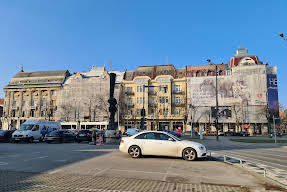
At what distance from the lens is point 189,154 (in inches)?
376

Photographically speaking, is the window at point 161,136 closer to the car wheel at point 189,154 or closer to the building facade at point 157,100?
the car wheel at point 189,154

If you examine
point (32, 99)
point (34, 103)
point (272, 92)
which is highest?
point (272, 92)

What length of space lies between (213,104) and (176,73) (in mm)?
13963

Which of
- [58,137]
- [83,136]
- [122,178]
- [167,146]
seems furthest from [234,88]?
[122,178]

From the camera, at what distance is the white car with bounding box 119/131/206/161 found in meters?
9.57

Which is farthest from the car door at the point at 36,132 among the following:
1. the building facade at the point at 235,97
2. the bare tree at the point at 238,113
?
the bare tree at the point at 238,113

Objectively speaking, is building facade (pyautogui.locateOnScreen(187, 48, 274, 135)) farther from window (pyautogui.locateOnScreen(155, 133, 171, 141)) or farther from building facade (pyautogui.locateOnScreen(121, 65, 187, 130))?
window (pyautogui.locateOnScreen(155, 133, 171, 141))

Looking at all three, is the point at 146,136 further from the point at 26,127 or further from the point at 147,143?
the point at 26,127

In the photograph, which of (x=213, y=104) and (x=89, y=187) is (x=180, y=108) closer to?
(x=213, y=104)

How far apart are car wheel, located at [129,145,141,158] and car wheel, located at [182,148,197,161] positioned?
2.15m

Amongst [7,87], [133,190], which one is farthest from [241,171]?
[7,87]

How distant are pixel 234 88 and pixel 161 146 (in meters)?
50.2

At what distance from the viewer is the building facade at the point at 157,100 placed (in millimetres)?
56344

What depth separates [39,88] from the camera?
213ft
